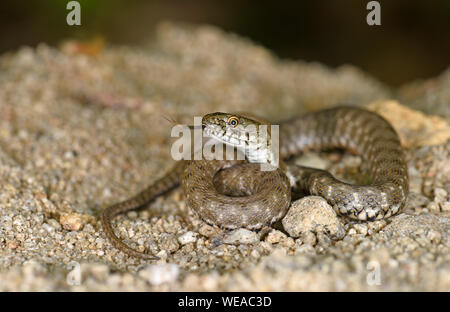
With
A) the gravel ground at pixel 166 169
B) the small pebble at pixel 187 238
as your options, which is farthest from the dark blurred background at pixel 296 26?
the small pebble at pixel 187 238

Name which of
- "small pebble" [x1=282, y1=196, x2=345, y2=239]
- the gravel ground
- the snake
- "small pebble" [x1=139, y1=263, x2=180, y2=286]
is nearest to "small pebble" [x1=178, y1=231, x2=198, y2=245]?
the gravel ground

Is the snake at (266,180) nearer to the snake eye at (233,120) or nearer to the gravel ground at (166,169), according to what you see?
the snake eye at (233,120)

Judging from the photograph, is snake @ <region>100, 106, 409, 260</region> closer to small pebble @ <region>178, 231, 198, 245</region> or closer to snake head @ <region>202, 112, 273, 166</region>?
snake head @ <region>202, 112, 273, 166</region>

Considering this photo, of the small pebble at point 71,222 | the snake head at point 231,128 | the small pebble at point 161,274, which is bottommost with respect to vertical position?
the small pebble at point 161,274

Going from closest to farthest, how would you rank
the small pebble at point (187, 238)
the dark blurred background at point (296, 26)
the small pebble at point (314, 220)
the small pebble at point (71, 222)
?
the small pebble at point (314, 220)
the small pebble at point (187, 238)
the small pebble at point (71, 222)
the dark blurred background at point (296, 26)

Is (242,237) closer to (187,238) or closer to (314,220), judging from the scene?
(187,238)

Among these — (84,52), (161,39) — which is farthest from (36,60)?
(161,39)

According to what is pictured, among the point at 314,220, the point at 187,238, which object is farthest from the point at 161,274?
the point at 314,220
